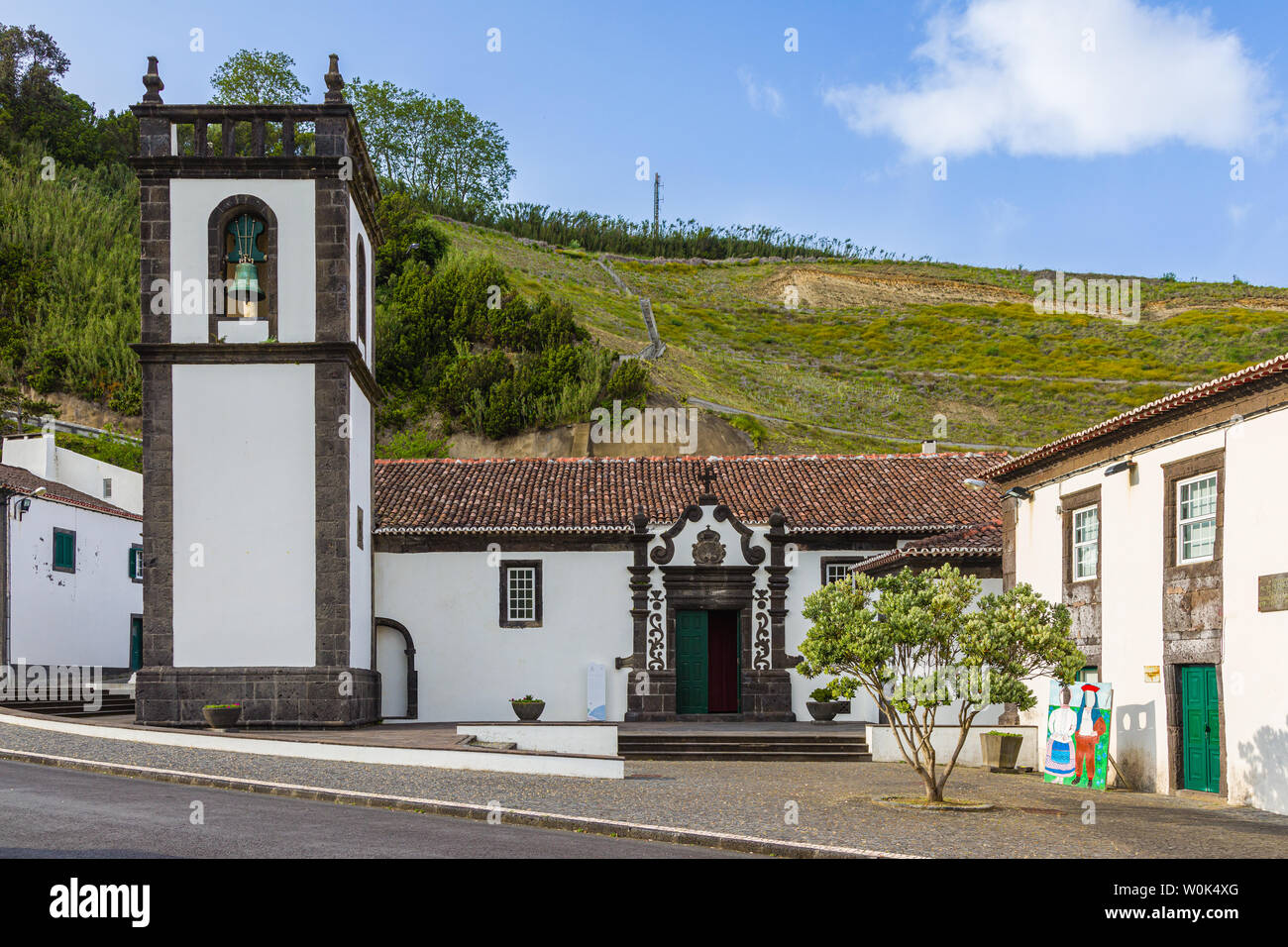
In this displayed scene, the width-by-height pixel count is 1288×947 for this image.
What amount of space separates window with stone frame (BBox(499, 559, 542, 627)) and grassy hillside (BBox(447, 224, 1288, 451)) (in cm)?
2626

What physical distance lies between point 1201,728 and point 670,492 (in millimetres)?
13939

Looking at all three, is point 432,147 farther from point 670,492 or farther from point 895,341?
point 670,492

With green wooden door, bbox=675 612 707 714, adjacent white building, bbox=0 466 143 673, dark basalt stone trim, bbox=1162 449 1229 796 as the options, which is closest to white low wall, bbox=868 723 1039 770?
dark basalt stone trim, bbox=1162 449 1229 796

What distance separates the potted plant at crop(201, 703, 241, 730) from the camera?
19.9 meters

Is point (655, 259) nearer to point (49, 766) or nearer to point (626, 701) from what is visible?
point (626, 701)

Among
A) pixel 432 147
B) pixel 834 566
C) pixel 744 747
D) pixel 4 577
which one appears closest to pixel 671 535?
pixel 834 566

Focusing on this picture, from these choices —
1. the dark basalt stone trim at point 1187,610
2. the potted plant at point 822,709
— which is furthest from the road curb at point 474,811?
the potted plant at point 822,709

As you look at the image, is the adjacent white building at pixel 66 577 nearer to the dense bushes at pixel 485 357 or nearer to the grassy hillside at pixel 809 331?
the grassy hillside at pixel 809 331

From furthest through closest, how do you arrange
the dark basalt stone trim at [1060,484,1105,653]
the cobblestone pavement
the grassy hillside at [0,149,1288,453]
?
the grassy hillside at [0,149,1288,453], the dark basalt stone trim at [1060,484,1105,653], the cobblestone pavement

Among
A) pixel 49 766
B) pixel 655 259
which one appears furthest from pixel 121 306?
pixel 655 259

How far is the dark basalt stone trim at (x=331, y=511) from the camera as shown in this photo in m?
20.9

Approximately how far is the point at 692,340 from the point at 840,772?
7049 centimetres

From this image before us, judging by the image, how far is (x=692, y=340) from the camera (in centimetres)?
8794

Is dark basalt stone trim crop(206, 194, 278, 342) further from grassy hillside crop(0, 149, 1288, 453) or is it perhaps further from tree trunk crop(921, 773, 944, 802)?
grassy hillside crop(0, 149, 1288, 453)
